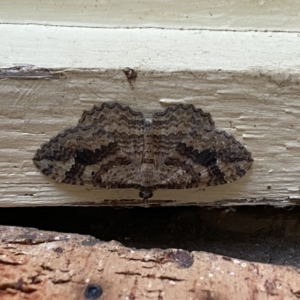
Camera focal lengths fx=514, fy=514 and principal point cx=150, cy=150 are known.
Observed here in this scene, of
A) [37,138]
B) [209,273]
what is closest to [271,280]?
[209,273]

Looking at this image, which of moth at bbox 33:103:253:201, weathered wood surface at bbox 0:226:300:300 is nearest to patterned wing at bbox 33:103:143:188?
moth at bbox 33:103:253:201

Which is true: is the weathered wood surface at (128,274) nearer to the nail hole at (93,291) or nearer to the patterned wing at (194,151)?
the nail hole at (93,291)

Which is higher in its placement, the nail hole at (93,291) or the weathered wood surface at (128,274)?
the weathered wood surface at (128,274)

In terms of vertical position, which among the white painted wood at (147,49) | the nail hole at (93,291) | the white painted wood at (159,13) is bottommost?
the nail hole at (93,291)

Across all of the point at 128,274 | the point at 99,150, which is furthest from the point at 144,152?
the point at 128,274

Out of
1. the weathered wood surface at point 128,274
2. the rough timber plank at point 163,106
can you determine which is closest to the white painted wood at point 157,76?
the rough timber plank at point 163,106

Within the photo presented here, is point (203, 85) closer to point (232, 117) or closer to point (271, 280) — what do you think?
point (232, 117)

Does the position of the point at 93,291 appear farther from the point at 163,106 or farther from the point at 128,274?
the point at 163,106

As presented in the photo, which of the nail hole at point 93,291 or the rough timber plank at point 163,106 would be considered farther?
the rough timber plank at point 163,106
